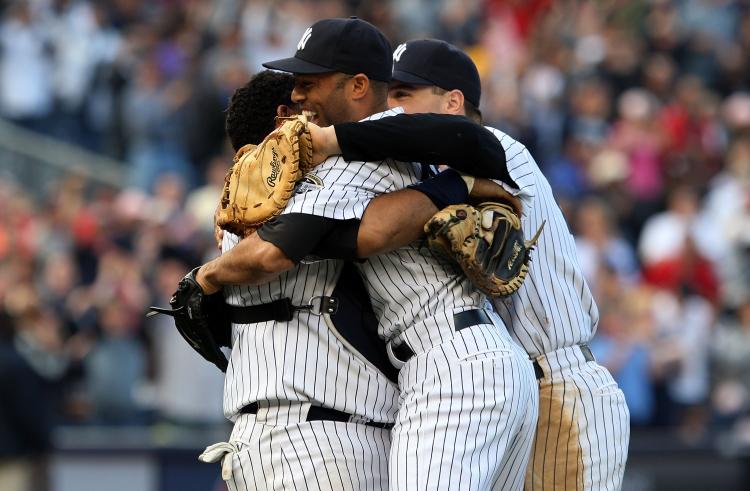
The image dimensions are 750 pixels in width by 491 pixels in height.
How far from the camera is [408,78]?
495cm

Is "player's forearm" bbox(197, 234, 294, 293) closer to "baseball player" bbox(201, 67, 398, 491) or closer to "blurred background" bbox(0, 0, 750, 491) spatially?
"baseball player" bbox(201, 67, 398, 491)

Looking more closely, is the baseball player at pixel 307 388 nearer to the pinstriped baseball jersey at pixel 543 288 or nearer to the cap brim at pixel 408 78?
the pinstriped baseball jersey at pixel 543 288

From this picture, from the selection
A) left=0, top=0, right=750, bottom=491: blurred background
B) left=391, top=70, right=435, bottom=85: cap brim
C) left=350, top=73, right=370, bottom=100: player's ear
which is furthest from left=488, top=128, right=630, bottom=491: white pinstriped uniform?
left=0, top=0, right=750, bottom=491: blurred background

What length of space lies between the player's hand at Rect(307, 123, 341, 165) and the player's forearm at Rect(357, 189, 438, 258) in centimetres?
19

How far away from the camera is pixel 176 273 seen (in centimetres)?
1099

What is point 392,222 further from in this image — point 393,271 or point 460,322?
point 460,322

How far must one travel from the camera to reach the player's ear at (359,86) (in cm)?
440

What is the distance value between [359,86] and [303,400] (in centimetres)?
95

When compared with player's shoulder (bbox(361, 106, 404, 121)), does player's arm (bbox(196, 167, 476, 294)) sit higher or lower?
lower

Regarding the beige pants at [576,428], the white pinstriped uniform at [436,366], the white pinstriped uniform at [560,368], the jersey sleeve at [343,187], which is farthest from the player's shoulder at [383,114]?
the beige pants at [576,428]

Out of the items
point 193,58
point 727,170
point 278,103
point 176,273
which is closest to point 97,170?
point 193,58

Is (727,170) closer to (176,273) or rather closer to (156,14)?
(176,273)

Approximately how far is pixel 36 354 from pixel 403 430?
21.2 feet

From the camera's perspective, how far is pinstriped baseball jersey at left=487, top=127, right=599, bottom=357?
476cm
